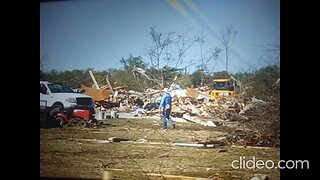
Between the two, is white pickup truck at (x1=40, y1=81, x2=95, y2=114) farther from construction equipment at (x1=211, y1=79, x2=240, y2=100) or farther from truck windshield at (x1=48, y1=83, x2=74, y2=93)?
construction equipment at (x1=211, y1=79, x2=240, y2=100)

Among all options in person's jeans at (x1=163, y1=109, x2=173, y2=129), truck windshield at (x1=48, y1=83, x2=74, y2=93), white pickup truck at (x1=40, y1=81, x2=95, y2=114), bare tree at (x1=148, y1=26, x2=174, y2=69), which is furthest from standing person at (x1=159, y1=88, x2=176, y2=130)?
truck windshield at (x1=48, y1=83, x2=74, y2=93)

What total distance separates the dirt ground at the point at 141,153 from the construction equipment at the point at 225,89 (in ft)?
0.88

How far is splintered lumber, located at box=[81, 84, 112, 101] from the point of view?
3.64m

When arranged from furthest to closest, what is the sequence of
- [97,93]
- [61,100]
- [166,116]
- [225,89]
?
[61,100]
[97,93]
[166,116]
[225,89]

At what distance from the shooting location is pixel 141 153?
3.53 m

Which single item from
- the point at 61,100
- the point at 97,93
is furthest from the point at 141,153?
the point at 61,100

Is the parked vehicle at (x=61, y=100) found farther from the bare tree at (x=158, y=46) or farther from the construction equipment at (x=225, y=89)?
the construction equipment at (x=225, y=89)

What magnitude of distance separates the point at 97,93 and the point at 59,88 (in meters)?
0.38

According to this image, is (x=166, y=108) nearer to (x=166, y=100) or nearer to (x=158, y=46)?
(x=166, y=100)

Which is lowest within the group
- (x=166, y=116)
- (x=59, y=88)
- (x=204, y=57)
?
(x=166, y=116)

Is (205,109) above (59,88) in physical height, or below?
below
